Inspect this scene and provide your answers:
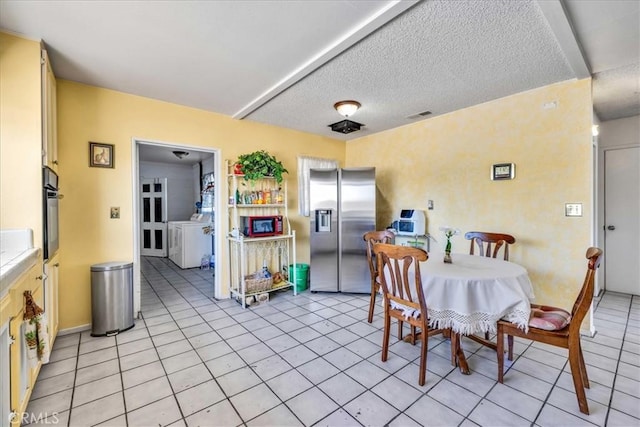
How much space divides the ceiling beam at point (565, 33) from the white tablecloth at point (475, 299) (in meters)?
1.77

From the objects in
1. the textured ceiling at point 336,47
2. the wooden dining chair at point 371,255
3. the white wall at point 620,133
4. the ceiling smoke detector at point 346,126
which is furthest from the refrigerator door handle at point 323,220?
the white wall at point 620,133

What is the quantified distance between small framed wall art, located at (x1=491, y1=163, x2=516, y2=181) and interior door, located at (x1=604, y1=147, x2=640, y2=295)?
2.14m

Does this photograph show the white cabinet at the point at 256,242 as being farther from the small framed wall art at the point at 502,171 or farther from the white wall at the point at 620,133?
the white wall at the point at 620,133

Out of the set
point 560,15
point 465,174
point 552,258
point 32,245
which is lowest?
point 552,258

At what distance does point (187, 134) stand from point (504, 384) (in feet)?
13.4

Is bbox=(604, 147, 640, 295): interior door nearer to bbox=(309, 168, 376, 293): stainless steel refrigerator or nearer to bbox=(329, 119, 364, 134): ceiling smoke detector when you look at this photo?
bbox=(309, 168, 376, 293): stainless steel refrigerator

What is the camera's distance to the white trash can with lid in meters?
2.80

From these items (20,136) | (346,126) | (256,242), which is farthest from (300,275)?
(20,136)

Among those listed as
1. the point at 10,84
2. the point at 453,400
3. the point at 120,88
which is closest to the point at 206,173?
the point at 120,88

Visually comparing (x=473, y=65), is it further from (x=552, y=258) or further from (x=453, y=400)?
(x=453, y=400)

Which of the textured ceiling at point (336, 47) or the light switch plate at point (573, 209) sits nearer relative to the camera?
the textured ceiling at point (336, 47)

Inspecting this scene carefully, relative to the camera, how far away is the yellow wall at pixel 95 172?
2854 mm

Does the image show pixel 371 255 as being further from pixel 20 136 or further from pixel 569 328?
pixel 20 136

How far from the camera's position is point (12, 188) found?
203 centimetres
